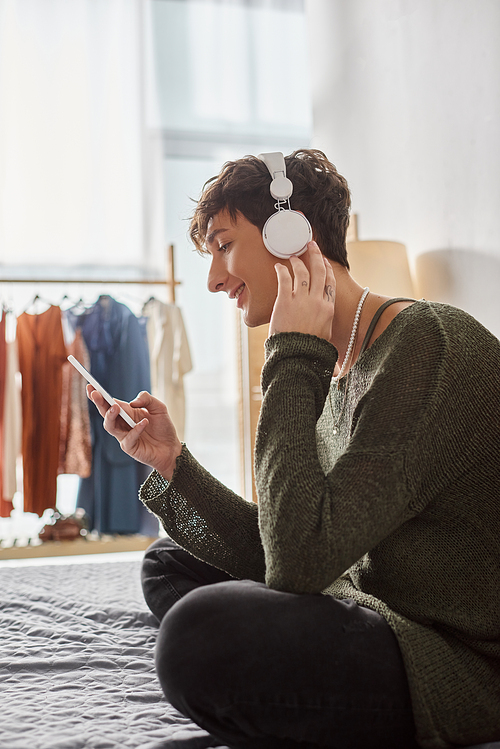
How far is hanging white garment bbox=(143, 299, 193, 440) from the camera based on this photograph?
272 cm

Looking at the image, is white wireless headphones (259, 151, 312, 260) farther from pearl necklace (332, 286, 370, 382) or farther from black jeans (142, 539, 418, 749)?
black jeans (142, 539, 418, 749)

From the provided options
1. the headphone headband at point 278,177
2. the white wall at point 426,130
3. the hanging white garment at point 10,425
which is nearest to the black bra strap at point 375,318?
the headphone headband at point 278,177

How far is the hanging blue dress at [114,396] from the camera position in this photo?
261 cm

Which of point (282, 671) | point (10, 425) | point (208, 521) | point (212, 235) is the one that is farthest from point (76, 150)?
point (282, 671)

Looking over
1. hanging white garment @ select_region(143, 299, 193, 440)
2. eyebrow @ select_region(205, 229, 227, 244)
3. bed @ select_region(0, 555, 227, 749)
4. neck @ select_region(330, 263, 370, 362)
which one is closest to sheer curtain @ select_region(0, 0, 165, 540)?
hanging white garment @ select_region(143, 299, 193, 440)

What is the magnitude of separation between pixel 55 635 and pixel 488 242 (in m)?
1.38

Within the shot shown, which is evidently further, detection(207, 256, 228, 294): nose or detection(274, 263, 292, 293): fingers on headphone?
detection(207, 256, 228, 294): nose

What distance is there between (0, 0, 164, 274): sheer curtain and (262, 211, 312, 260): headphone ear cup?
2.29 m

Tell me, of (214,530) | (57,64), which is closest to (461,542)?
(214,530)

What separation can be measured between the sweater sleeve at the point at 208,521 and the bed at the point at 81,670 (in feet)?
0.73

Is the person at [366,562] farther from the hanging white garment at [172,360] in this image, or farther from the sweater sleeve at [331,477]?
the hanging white garment at [172,360]

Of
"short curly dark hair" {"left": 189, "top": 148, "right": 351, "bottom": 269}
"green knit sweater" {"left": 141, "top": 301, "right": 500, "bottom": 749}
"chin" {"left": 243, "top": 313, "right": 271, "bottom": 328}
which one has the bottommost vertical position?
"green knit sweater" {"left": 141, "top": 301, "right": 500, "bottom": 749}

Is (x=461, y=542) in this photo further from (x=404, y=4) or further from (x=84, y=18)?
(x=84, y=18)

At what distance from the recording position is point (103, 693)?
0.94 m
